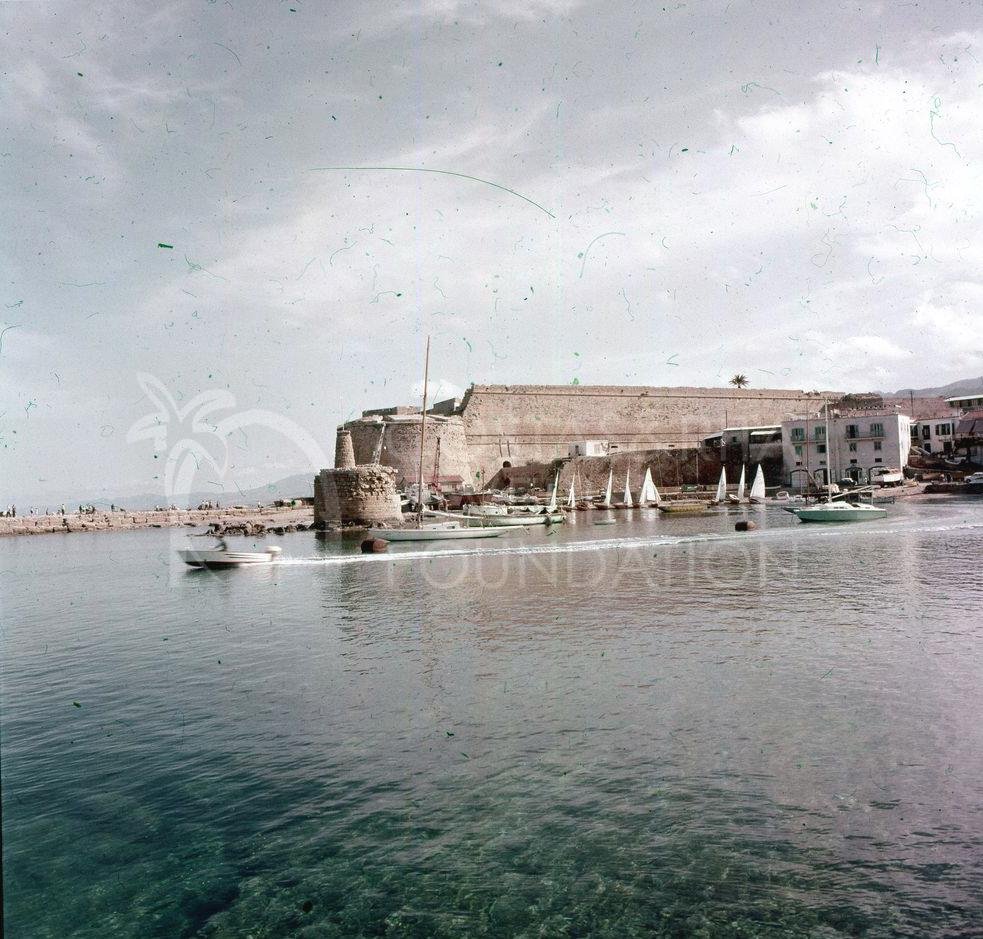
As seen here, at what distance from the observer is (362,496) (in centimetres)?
3816

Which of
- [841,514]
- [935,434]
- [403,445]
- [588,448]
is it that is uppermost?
[935,434]

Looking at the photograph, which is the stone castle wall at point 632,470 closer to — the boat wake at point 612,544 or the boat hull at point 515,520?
the boat hull at point 515,520

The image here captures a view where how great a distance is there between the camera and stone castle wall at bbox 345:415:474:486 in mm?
52969

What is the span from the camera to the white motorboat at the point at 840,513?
3359 centimetres

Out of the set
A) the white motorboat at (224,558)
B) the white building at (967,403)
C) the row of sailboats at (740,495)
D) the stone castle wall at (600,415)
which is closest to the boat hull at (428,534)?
the white motorboat at (224,558)

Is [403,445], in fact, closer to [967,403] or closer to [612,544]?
[612,544]

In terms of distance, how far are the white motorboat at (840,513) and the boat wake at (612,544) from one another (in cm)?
278

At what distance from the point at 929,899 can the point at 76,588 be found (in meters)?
23.3

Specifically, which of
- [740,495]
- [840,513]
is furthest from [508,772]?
[740,495]

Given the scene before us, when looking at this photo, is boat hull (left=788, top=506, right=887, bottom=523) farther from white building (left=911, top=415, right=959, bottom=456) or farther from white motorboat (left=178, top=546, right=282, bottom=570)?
white building (left=911, top=415, right=959, bottom=456)

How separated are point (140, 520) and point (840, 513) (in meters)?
51.4

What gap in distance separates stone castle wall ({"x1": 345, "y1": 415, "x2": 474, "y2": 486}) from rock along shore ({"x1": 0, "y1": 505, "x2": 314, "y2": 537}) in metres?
6.62

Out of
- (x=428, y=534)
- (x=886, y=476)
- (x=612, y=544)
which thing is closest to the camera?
(x=612, y=544)

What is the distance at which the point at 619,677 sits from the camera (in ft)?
32.3
